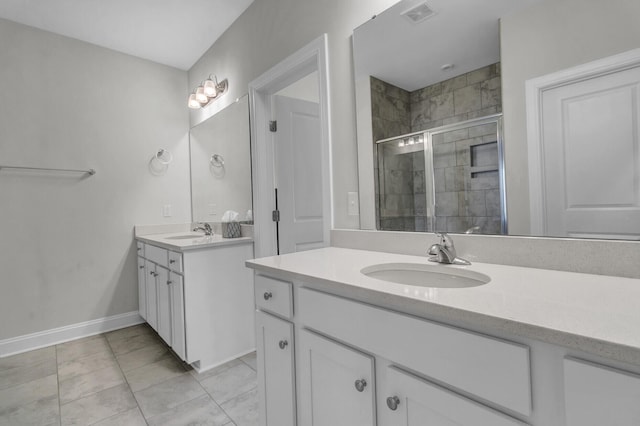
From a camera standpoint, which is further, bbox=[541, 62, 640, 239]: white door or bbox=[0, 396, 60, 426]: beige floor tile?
bbox=[0, 396, 60, 426]: beige floor tile

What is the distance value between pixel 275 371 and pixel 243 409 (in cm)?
69

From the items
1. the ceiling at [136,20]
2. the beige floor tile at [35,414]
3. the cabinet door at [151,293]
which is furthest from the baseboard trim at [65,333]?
the ceiling at [136,20]

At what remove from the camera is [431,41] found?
125cm

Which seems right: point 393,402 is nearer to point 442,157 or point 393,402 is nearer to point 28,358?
point 442,157

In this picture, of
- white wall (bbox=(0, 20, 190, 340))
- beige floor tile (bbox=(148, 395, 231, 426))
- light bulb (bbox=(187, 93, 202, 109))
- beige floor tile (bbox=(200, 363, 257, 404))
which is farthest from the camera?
light bulb (bbox=(187, 93, 202, 109))

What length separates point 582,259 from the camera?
35.0 inches

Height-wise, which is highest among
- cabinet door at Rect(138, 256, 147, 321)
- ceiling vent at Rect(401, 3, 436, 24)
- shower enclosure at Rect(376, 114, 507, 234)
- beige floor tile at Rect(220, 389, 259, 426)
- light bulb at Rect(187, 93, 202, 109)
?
light bulb at Rect(187, 93, 202, 109)

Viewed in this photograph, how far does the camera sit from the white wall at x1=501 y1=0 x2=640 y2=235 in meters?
0.84

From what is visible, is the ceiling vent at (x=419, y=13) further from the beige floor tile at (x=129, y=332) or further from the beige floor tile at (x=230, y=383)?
Result: the beige floor tile at (x=129, y=332)

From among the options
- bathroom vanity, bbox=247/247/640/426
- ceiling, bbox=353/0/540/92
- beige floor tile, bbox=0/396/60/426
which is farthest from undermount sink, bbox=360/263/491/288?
beige floor tile, bbox=0/396/60/426

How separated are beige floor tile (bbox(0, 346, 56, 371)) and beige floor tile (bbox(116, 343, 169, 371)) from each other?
60 centimetres

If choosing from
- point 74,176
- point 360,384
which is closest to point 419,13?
point 360,384

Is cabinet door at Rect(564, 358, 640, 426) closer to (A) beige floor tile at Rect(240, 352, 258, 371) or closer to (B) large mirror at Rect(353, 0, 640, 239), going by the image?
(B) large mirror at Rect(353, 0, 640, 239)

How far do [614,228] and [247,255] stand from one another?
2.03m
